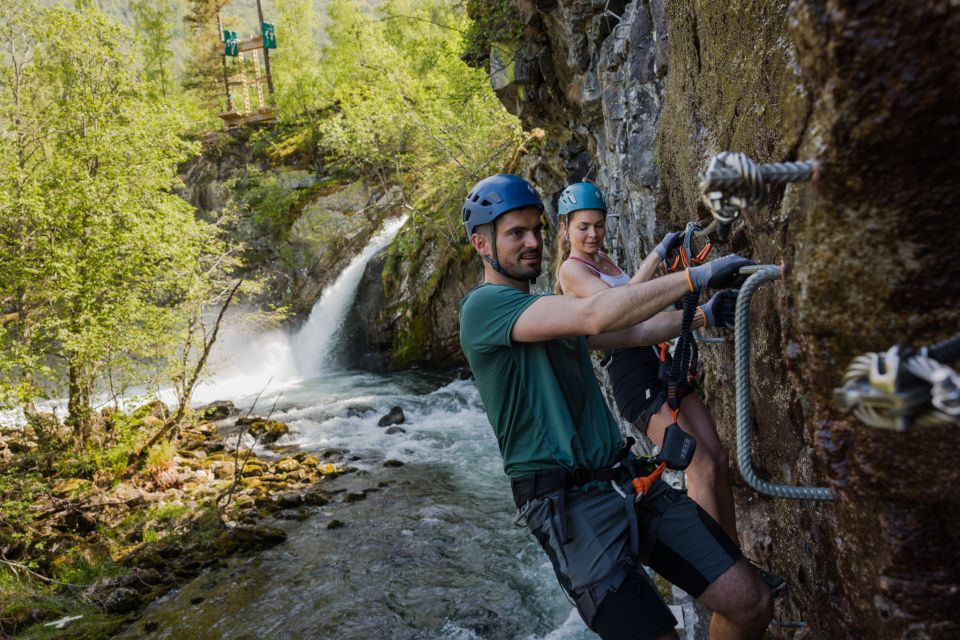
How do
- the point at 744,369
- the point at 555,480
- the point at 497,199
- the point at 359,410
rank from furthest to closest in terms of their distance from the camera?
the point at 359,410, the point at 497,199, the point at 555,480, the point at 744,369

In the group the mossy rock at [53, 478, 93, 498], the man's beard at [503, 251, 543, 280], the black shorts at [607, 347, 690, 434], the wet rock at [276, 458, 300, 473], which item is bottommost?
the wet rock at [276, 458, 300, 473]

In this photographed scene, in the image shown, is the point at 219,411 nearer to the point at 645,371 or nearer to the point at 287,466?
the point at 287,466

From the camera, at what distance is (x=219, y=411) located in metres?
17.4

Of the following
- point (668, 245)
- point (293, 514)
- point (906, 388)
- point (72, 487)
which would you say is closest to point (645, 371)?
point (668, 245)

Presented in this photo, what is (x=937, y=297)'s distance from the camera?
4.37 ft

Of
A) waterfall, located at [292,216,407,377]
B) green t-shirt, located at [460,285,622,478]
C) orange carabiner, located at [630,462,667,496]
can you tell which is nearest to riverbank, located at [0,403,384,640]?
green t-shirt, located at [460,285,622,478]

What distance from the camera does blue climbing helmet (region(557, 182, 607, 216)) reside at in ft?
13.6

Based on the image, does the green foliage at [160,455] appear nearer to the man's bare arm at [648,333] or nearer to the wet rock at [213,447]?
the wet rock at [213,447]

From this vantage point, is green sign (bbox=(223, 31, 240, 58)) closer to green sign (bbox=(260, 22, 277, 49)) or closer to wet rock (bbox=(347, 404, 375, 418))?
green sign (bbox=(260, 22, 277, 49))

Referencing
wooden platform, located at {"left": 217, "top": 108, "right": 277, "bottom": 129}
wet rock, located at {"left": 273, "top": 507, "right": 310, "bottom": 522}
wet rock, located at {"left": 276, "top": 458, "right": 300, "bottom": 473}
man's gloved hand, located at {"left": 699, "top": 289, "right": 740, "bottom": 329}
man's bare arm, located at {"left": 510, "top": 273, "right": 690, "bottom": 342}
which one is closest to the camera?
man's bare arm, located at {"left": 510, "top": 273, "right": 690, "bottom": 342}

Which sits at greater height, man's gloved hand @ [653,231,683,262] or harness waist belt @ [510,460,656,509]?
man's gloved hand @ [653,231,683,262]

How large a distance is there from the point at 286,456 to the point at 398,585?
660 cm

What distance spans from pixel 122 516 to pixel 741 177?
1201cm

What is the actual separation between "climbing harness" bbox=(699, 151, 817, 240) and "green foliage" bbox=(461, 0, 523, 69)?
11.1 m
